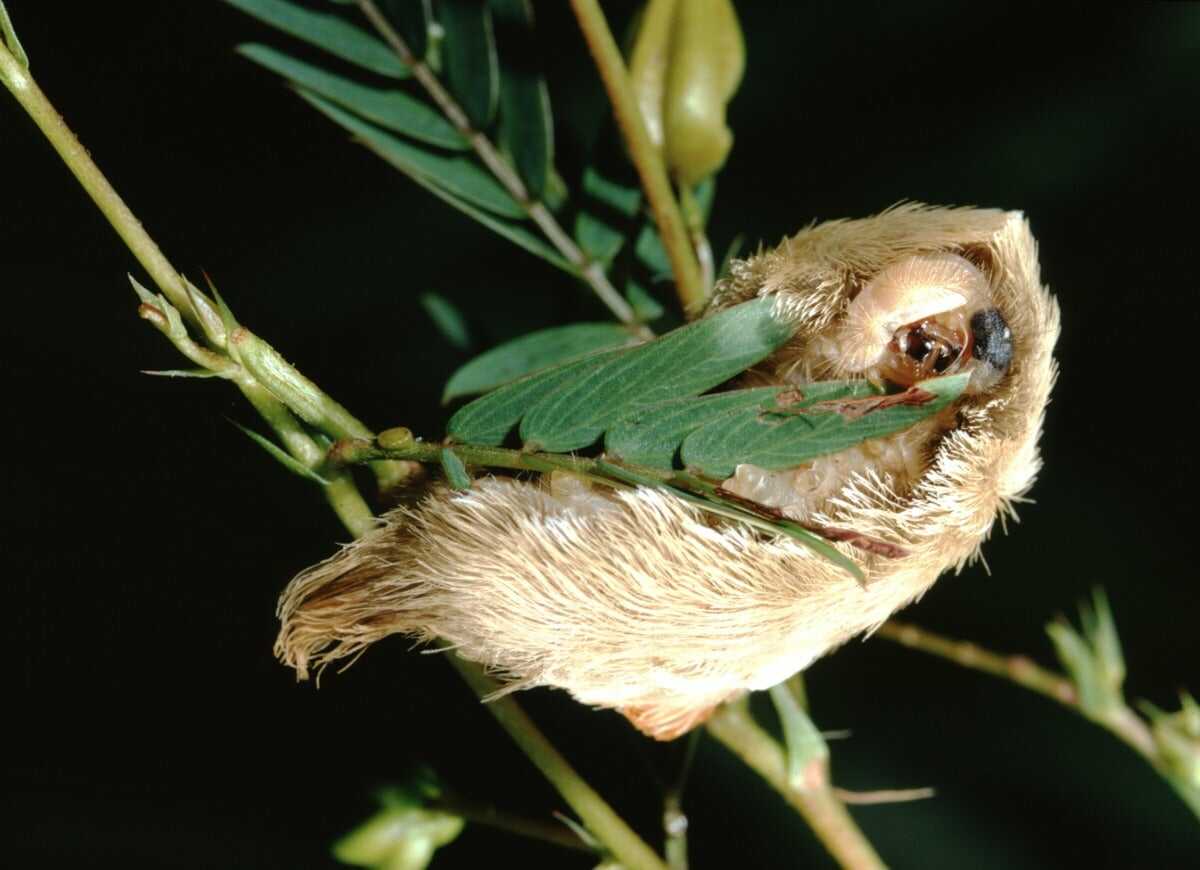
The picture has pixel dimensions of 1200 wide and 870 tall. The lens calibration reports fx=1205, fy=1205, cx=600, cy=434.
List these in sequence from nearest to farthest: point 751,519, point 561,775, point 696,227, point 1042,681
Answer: point 751,519
point 561,775
point 696,227
point 1042,681

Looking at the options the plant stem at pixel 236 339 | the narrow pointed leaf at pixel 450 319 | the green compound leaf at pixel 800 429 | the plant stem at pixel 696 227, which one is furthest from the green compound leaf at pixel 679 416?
the narrow pointed leaf at pixel 450 319

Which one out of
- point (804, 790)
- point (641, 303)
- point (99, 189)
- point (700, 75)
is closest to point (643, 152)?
point (700, 75)

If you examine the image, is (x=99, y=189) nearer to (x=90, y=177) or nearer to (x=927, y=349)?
(x=90, y=177)

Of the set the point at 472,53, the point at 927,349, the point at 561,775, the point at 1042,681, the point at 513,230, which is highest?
the point at 472,53

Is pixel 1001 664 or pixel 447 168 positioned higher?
pixel 447 168

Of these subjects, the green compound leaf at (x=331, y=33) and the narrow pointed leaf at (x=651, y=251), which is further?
the narrow pointed leaf at (x=651, y=251)

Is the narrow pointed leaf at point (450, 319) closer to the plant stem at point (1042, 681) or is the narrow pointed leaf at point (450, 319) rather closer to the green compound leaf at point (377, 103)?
the green compound leaf at point (377, 103)

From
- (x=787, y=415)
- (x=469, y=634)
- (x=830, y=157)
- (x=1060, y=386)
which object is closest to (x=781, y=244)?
(x=787, y=415)
